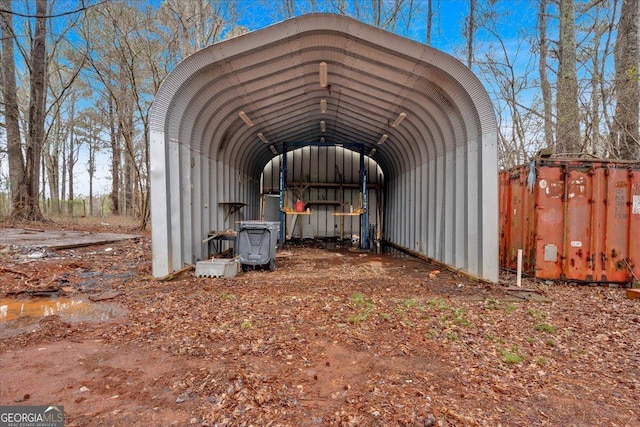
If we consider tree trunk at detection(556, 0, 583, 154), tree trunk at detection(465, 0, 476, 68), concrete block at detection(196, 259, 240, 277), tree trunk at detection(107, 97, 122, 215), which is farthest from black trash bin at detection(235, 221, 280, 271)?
tree trunk at detection(107, 97, 122, 215)

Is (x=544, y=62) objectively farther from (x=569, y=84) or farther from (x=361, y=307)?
(x=361, y=307)

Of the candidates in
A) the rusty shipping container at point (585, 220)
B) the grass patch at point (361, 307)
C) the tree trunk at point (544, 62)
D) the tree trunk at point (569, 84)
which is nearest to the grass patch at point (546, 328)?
the grass patch at point (361, 307)

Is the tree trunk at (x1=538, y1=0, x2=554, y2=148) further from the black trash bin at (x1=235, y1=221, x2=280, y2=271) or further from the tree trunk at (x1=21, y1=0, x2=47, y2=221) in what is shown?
the tree trunk at (x1=21, y1=0, x2=47, y2=221)

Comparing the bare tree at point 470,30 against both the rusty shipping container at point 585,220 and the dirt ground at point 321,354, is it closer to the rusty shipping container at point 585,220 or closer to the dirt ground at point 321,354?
the rusty shipping container at point 585,220

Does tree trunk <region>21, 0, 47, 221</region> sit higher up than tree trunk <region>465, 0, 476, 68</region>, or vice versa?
tree trunk <region>465, 0, 476, 68</region>

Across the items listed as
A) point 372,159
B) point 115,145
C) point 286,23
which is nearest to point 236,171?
point 286,23

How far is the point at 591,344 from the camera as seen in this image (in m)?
3.53

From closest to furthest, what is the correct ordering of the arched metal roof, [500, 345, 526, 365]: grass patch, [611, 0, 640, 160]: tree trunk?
[500, 345, 526, 365]: grass patch < the arched metal roof < [611, 0, 640, 160]: tree trunk

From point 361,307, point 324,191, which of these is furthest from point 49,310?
point 324,191

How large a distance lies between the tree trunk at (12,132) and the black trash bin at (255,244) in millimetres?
11565

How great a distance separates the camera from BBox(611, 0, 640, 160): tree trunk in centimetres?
886

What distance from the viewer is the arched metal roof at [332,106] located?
625 centimetres

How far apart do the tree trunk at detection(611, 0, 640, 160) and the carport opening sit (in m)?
8.61

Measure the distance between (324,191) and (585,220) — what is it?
37.5 ft
